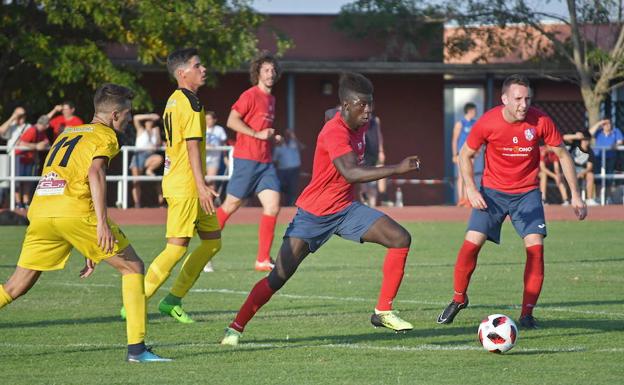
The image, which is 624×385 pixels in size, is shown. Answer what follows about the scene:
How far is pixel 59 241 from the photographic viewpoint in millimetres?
7750

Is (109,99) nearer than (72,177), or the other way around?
(72,177)

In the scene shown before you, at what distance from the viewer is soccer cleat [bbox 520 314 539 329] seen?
30.7 ft

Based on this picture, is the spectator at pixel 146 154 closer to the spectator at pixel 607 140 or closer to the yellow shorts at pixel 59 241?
the spectator at pixel 607 140

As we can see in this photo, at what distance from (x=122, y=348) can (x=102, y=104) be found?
5.55 feet

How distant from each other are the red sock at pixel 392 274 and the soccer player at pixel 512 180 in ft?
2.66

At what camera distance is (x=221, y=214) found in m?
13.3

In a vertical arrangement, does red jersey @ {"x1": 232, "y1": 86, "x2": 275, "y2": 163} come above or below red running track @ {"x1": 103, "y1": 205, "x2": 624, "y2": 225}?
above

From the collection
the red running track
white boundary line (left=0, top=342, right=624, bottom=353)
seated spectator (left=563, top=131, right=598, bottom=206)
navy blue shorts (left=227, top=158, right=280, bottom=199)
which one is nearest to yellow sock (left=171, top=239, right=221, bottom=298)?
white boundary line (left=0, top=342, right=624, bottom=353)

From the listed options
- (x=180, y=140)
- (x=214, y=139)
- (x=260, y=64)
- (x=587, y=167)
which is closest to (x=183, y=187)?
(x=180, y=140)

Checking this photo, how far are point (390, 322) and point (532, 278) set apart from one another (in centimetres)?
140

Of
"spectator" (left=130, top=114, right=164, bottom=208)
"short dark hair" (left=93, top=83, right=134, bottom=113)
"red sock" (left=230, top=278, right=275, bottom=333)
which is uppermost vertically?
"short dark hair" (left=93, top=83, right=134, bottom=113)

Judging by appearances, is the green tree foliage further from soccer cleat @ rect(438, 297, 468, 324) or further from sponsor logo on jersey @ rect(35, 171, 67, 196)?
sponsor logo on jersey @ rect(35, 171, 67, 196)

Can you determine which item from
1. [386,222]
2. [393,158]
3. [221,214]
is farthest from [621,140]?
[386,222]

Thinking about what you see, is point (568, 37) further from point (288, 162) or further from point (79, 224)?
point (79, 224)
